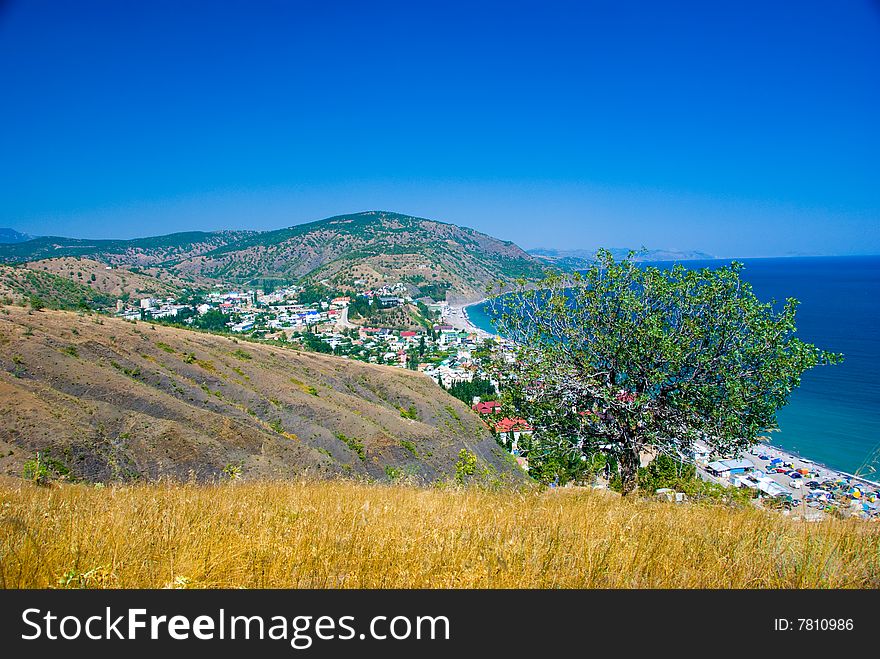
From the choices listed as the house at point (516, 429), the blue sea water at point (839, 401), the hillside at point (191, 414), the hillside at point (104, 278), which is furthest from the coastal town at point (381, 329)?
the house at point (516, 429)

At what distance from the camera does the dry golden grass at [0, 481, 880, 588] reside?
2.95m

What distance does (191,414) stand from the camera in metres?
21.3

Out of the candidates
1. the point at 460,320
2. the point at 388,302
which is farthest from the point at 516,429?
the point at 388,302

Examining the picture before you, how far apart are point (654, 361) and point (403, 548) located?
696 centimetres

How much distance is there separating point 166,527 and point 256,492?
1978 millimetres

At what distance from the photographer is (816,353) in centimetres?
887

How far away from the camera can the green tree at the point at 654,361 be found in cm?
871

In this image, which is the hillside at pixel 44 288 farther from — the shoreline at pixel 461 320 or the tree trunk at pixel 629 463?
the tree trunk at pixel 629 463

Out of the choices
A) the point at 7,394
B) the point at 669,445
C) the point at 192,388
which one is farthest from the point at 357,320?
the point at 669,445

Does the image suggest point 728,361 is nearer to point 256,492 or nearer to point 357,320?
point 256,492

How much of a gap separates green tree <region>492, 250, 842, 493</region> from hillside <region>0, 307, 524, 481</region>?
2.35 meters

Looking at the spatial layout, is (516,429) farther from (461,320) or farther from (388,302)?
(388,302)

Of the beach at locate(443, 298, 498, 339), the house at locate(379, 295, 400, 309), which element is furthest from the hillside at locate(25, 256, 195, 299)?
the beach at locate(443, 298, 498, 339)

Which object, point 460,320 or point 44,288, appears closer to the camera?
point 44,288
